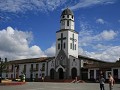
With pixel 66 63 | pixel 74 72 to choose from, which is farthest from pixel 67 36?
pixel 74 72

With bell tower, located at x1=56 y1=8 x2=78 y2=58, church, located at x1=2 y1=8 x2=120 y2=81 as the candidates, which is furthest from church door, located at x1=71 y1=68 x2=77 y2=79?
bell tower, located at x1=56 y1=8 x2=78 y2=58

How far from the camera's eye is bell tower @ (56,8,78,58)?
68.4 metres

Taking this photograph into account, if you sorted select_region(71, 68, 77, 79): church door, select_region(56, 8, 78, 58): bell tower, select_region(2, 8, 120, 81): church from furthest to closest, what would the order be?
select_region(56, 8, 78, 58): bell tower, select_region(71, 68, 77, 79): church door, select_region(2, 8, 120, 81): church

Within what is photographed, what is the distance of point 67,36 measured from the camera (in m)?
68.6

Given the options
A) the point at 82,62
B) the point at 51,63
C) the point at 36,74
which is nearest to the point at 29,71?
the point at 36,74

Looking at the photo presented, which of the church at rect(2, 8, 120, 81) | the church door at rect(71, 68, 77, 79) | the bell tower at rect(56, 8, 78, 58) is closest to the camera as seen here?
the church at rect(2, 8, 120, 81)

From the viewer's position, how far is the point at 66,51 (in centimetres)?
6794

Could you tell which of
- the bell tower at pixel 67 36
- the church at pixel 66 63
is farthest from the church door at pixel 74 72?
the bell tower at pixel 67 36

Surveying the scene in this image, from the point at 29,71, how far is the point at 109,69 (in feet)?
93.5

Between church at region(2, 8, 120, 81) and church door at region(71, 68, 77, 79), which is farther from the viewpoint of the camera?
church door at region(71, 68, 77, 79)

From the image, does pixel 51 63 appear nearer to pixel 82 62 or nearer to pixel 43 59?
pixel 43 59

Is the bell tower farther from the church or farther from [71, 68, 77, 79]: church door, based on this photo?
[71, 68, 77, 79]: church door

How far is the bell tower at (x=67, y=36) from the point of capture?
68.4 meters

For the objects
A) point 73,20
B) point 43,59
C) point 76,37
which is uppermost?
point 73,20
